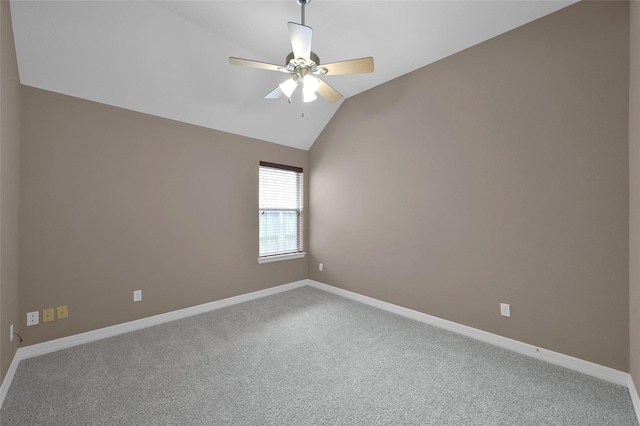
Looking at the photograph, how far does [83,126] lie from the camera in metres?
2.48

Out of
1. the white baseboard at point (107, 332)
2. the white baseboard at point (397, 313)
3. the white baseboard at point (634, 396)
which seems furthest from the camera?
the white baseboard at point (107, 332)

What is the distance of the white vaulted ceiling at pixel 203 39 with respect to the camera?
2.08 m

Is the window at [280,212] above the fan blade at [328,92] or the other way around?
the other way around

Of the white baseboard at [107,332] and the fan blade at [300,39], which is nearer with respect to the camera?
the fan blade at [300,39]

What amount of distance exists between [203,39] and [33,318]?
9.62ft

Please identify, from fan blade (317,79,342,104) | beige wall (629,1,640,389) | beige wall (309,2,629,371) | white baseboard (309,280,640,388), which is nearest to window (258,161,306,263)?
beige wall (309,2,629,371)

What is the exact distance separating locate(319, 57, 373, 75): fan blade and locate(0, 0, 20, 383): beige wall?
2196 mm

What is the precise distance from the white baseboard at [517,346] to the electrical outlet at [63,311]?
10.6 feet

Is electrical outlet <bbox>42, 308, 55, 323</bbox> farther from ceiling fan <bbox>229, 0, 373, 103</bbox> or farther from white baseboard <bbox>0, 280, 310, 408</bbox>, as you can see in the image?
ceiling fan <bbox>229, 0, 373, 103</bbox>

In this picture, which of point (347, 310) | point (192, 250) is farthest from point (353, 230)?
point (192, 250)

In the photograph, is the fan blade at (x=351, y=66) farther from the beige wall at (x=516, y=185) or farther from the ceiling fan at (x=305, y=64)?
the beige wall at (x=516, y=185)

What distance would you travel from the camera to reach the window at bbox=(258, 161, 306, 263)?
13.0 feet

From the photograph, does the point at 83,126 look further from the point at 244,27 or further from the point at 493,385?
the point at 493,385

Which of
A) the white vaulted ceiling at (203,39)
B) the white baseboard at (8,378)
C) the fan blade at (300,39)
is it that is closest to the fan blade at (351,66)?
the fan blade at (300,39)
